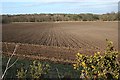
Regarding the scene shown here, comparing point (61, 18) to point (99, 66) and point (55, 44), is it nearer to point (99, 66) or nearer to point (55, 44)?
point (55, 44)

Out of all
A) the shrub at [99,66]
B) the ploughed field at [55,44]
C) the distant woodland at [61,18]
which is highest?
the distant woodland at [61,18]

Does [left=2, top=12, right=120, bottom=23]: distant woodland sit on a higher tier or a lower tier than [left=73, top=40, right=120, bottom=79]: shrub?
higher

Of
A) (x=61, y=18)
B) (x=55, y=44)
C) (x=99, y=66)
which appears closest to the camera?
(x=99, y=66)

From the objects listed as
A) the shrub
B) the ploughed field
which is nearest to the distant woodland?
the ploughed field

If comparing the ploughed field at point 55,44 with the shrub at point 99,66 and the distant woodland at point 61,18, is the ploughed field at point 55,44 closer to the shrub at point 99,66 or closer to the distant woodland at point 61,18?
the shrub at point 99,66

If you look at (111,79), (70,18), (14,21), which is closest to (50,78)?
(111,79)

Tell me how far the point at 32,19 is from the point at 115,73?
2399 inches

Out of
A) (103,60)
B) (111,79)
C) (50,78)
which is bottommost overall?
(50,78)

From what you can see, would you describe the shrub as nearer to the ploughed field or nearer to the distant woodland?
the ploughed field

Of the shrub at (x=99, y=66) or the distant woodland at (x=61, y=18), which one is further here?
the distant woodland at (x=61, y=18)

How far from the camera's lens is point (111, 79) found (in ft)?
21.0

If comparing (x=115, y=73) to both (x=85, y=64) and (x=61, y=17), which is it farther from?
(x=61, y=17)

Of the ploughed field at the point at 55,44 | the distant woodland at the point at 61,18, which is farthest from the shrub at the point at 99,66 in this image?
the distant woodland at the point at 61,18

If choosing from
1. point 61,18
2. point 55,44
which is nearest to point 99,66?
point 55,44
